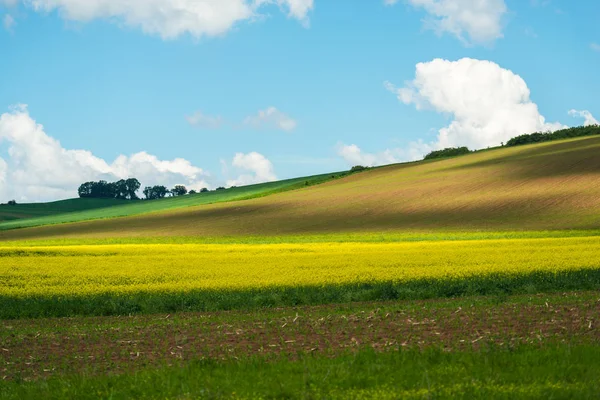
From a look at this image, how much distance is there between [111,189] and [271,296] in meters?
148

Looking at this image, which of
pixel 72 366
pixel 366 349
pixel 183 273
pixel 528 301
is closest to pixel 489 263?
pixel 528 301

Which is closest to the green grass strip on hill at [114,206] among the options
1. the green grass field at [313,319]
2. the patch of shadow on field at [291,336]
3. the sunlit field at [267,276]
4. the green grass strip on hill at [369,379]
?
the green grass field at [313,319]

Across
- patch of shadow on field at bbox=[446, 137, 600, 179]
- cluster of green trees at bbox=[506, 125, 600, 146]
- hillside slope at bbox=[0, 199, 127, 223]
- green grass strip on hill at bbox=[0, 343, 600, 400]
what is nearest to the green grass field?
green grass strip on hill at bbox=[0, 343, 600, 400]

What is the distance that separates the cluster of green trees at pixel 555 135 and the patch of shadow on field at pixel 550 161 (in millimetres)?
16957

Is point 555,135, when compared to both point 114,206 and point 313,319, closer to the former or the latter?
point 114,206

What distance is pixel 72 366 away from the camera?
1137 centimetres

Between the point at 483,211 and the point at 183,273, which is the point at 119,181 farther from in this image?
the point at 183,273

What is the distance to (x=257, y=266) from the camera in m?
26.9

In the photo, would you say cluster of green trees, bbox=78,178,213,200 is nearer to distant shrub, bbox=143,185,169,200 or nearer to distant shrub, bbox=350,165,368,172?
distant shrub, bbox=143,185,169,200

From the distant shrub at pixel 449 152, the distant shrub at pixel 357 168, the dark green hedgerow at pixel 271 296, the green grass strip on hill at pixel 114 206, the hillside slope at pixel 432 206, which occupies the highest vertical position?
the distant shrub at pixel 449 152

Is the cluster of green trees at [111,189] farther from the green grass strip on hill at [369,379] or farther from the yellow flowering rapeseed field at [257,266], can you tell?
the green grass strip on hill at [369,379]

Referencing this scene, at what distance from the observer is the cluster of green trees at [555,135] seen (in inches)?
4386

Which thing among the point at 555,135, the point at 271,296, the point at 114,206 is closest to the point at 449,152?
the point at 555,135

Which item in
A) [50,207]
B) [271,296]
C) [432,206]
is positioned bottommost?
[271,296]
